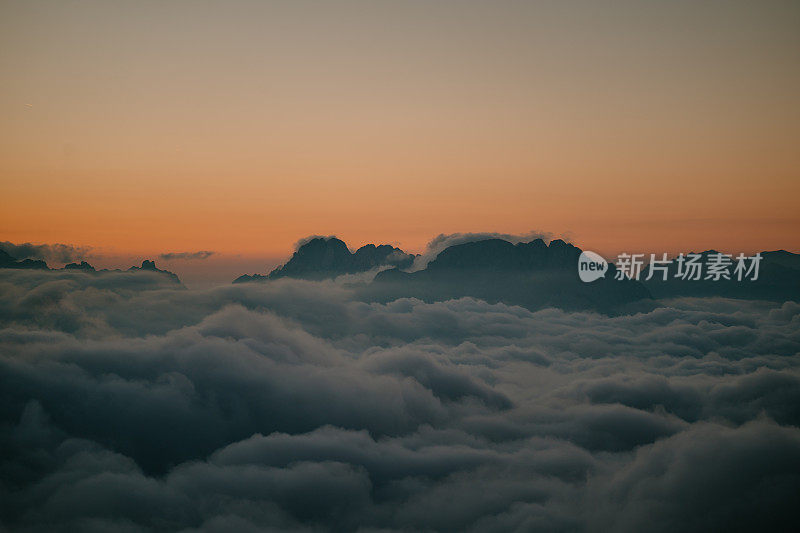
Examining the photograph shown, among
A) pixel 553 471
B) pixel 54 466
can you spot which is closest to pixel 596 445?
pixel 553 471

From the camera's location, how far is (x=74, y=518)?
125375mm

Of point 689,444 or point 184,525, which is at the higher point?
point 689,444

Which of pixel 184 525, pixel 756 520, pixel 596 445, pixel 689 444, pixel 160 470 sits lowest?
pixel 160 470

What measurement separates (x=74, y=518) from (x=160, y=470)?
71.9 meters

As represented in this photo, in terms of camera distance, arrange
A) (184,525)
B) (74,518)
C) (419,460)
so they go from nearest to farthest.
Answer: (74,518)
(184,525)
(419,460)

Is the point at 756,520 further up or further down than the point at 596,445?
further up

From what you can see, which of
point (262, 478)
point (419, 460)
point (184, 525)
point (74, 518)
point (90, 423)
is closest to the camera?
point (74, 518)

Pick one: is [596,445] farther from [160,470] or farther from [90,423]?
[90,423]

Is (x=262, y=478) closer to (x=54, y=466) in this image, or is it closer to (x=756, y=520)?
(x=54, y=466)

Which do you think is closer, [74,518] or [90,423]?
[74,518]

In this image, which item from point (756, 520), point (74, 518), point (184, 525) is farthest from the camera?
point (184, 525)

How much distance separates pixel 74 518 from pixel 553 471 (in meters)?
147

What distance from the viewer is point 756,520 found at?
11262cm

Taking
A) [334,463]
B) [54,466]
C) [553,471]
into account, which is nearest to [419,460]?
[334,463]
